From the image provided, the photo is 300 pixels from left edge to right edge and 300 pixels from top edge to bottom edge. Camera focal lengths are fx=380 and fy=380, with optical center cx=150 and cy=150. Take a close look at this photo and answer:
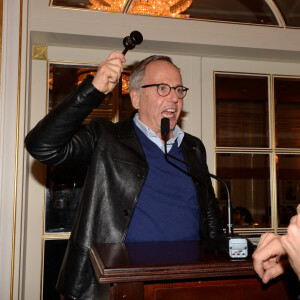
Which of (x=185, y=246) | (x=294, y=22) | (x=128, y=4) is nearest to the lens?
(x=185, y=246)

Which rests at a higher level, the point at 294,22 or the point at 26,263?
the point at 294,22

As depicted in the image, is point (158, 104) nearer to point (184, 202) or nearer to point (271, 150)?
point (184, 202)

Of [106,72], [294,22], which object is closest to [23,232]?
[106,72]

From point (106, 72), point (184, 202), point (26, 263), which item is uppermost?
point (106, 72)

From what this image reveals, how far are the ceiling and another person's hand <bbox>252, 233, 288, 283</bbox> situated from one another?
5.53 feet

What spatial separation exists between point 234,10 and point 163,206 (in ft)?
4.85

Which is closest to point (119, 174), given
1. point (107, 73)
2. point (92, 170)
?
point (92, 170)

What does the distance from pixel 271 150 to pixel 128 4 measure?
1273 millimetres

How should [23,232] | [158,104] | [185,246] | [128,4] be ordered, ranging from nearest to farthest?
[185,246], [158,104], [23,232], [128,4]

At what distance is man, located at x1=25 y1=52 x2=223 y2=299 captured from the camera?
1.40 m

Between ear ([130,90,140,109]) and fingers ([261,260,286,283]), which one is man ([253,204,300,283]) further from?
ear ([130,90,140,109])

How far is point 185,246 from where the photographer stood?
3.83 ft

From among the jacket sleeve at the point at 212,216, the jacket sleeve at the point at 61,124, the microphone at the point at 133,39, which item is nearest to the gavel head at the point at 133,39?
the microphone at the point at 133,39

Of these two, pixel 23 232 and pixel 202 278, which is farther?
pixel 23 232
